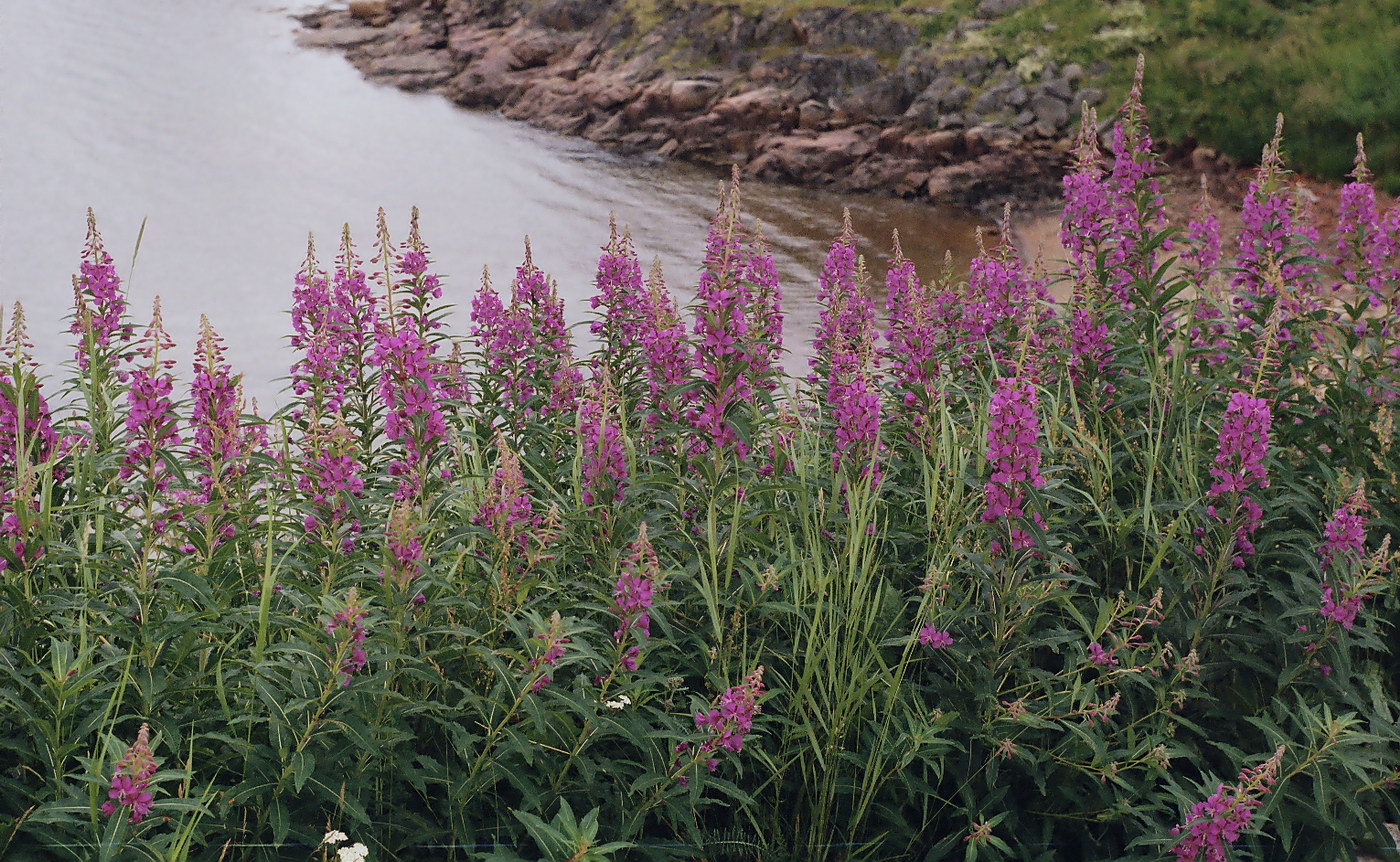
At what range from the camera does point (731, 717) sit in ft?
8.20

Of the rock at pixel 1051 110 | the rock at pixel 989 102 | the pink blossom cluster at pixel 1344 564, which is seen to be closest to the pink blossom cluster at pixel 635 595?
the pink blossom cluster at pixel 1344 564

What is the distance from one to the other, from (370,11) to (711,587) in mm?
22502

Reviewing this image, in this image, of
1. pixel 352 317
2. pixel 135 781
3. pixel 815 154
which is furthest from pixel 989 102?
pixel 135 781

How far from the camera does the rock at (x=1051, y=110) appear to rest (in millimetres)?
15148

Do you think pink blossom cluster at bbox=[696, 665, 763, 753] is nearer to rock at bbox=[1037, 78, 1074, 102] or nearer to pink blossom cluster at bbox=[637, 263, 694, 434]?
pink blossom cluster at bbox=[637, 263, 694, 434]

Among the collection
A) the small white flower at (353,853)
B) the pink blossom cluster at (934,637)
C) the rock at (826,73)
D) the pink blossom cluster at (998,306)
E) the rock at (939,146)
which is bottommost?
the rock at (939,146)

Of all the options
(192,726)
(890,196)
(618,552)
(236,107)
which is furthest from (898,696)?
(236,107)

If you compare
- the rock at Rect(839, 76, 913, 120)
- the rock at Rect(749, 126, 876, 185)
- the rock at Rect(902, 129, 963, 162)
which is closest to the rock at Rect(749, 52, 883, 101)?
the rock at Rect(839, 76, 913, 120)

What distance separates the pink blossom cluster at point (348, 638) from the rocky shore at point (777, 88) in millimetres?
12931

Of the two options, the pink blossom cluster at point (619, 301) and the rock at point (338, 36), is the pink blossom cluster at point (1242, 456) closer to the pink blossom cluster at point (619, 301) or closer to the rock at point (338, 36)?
the pink blossom cluster at point (619, 301)

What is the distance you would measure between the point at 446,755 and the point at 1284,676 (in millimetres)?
2001

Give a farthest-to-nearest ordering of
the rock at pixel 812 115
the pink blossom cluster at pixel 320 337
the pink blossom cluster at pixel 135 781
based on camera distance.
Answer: the rock at pixel 812 115 < the pink blossom cluster at pixel 320 337 < the pink blossom cluster at pixel 135 781

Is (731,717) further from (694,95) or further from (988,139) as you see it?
(694,95)

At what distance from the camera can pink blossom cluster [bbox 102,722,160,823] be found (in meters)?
2.09
